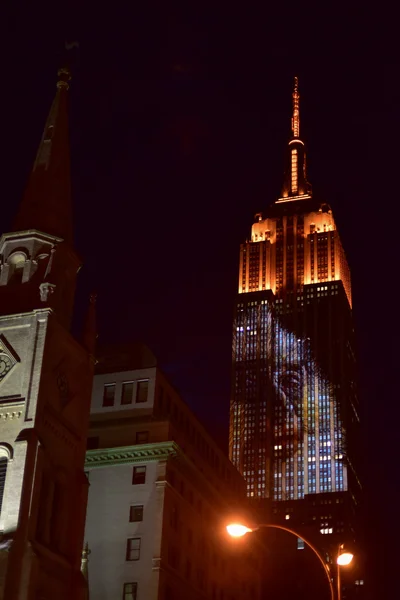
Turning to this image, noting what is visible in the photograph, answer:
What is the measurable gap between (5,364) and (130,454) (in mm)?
22071

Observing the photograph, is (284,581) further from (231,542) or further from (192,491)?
(192,491)

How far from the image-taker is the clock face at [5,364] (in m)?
70.2

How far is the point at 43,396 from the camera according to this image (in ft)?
225

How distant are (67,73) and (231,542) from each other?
176 ft

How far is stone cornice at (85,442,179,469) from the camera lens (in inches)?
3462

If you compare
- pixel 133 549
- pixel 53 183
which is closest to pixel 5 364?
pixel 53 183

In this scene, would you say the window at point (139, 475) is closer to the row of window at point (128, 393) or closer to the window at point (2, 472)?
the row of window at point (128, 393)

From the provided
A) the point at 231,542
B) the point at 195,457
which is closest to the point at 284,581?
the point at 231,542

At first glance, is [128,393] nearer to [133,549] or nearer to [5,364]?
[133,549]

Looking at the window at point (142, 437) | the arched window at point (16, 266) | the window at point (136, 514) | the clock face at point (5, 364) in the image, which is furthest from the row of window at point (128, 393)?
the clock face at point (5, 364)

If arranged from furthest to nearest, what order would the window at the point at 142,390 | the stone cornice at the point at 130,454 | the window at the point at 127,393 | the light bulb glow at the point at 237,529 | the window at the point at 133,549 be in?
1. the window at the point at 127,393
2. the window at the point at 142,390
3. the stone cornice at the point at 130,454
4. the window at the point at 133,549
5. the light bulb glow at the point at 237,529

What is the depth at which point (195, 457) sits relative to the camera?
9794 centimetres

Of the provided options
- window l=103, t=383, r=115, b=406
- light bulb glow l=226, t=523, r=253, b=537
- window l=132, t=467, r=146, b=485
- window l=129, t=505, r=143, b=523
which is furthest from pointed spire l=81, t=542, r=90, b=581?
light bulb glow l=226, t=523, r=253, b=537

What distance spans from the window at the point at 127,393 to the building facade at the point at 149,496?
0.10m
